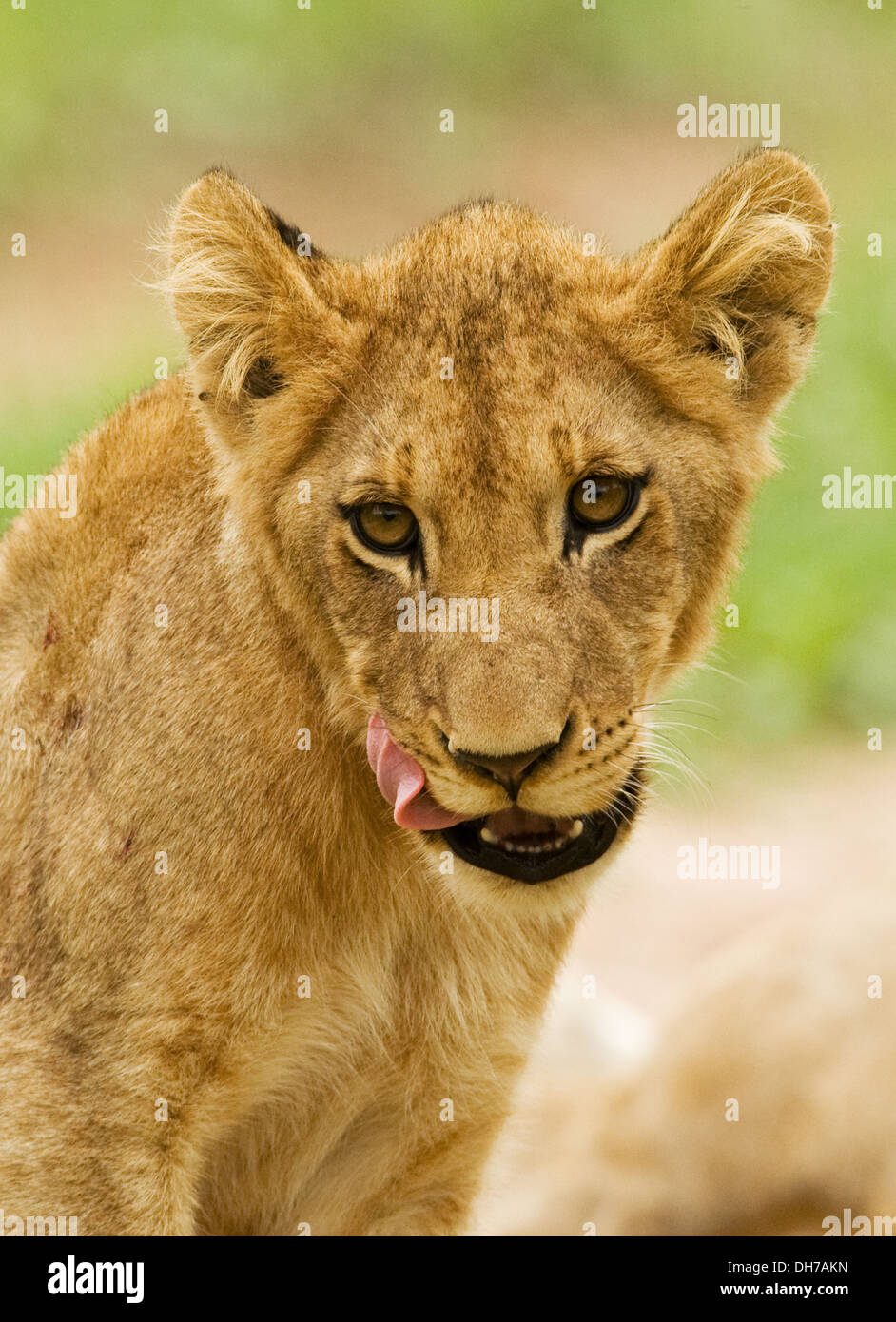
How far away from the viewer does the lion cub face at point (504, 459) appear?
3777 millimetres

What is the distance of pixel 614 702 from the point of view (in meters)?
3.87

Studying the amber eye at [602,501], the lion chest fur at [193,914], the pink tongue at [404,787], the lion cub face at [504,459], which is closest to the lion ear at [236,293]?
the lion cub face at [504,459]

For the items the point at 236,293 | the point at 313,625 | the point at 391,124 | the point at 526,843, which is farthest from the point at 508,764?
the point at 391,124

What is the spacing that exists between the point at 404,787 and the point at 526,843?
265mm

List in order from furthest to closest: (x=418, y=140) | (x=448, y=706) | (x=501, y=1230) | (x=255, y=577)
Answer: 1. (x=418, y=140)
2. (x=501, y=1230)
3. (x=255, y=577)
4. (x=448, y=706)

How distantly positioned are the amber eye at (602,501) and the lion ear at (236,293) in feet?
2.20

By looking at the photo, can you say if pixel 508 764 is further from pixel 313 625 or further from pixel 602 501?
pixel 313 625

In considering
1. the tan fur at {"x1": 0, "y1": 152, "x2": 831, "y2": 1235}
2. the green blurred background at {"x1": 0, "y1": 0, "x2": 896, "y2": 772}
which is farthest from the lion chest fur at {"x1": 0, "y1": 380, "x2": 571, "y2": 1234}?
the green blurred background at {"x1": 0, "y1": 0, "x2": 896, "y2": 772}

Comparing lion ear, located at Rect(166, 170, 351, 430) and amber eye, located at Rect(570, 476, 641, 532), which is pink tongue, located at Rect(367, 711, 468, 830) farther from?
lion ear, located at Rect(166, 170, 351, 430)

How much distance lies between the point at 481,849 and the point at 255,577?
2.71ft

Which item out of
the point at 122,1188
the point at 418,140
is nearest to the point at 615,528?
the point at 122,1188

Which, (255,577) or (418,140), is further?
(418,140)

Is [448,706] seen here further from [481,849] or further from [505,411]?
[505,411]

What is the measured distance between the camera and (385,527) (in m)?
3.95
